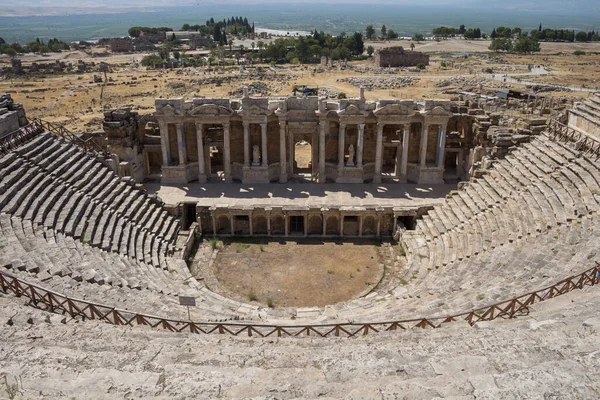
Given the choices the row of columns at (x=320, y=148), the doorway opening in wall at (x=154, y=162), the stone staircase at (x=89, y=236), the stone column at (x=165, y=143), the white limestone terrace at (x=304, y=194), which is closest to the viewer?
the stone staircase at (x=89, y=236)

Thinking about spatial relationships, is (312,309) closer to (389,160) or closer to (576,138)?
(576,138)

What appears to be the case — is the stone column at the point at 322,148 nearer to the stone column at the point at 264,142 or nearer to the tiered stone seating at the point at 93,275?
the stone column at the point at 264,142

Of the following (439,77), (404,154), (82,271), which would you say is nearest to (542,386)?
(82,271)

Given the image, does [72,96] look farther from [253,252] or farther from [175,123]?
[253,252]

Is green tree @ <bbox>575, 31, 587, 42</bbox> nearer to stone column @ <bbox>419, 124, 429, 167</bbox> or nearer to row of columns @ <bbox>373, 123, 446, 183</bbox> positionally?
row of columns @ <bbox>373, 123, 446, 183</bbox>

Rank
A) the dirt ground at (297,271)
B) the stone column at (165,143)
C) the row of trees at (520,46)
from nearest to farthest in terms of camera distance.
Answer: the dirt ground at (297,271), the stone column at (165,143), the row of trees at (520,46)

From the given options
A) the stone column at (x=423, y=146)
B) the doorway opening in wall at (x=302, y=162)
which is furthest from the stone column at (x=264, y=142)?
the stone column at (x=423, y=146)

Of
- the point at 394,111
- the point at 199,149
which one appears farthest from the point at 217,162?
the point at 394,111
